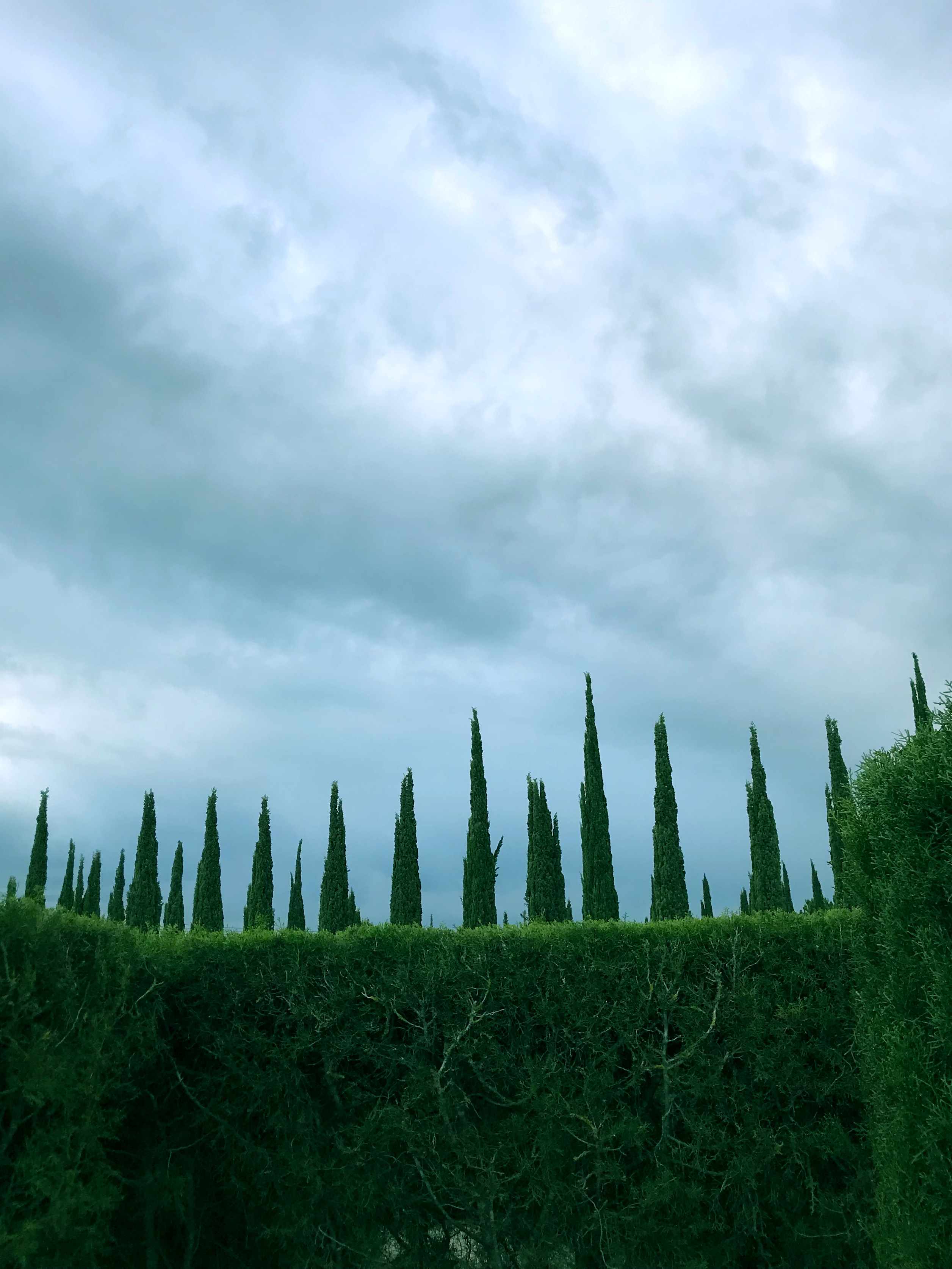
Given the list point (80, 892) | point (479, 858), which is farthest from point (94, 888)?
point (479, 858)

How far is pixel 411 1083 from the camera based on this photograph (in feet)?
37.9

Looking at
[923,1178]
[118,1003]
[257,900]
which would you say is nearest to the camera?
[923,1178]

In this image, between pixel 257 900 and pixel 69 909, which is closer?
pixel 69 909

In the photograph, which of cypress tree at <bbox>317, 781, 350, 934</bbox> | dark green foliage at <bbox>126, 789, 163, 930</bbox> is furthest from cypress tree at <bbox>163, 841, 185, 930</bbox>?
cypress tree at <bbox>317, 781, 350, 934</bbox>

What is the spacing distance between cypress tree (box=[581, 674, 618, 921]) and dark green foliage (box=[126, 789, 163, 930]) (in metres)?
25.7

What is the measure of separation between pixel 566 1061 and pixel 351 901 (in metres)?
40.2

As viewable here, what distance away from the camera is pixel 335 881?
4897 centimetres

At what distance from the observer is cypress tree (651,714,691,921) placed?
40.5m

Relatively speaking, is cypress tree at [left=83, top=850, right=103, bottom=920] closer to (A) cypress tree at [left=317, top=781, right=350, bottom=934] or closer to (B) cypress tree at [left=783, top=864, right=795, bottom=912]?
(A) cypress tree at [left=317, top=781, right=350, bottom=934]

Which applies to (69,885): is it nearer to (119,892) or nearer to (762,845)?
(119,892)

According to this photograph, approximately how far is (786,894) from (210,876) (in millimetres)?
31621

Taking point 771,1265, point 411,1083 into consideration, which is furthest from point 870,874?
point 411,1083

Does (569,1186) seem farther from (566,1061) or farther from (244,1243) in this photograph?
(244,1243)

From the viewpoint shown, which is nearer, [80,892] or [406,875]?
[406,875]
